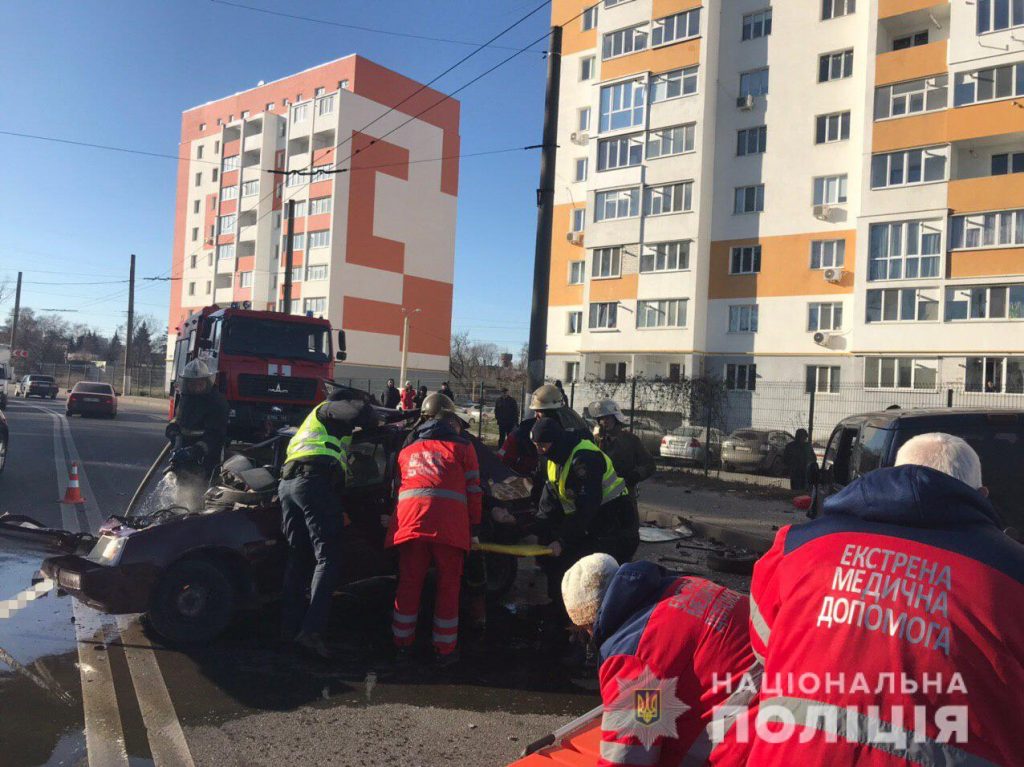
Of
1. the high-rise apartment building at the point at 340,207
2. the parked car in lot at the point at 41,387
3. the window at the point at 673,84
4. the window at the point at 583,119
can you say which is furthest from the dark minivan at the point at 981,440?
the parked car in lot at the point at 41,387

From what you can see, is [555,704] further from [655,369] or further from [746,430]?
[655,369]

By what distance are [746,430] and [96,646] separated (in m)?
16.7

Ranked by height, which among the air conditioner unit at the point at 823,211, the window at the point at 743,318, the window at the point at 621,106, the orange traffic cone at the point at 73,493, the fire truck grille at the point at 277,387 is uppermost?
the window at the point at 621,106

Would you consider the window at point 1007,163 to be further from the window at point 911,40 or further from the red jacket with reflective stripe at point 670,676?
the red jacket with reflective stripe at point 670,676

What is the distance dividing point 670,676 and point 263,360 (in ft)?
44.8

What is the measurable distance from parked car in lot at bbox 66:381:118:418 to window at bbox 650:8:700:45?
91.6 ft

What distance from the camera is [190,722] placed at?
420 cm

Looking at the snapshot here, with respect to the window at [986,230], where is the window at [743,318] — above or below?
below

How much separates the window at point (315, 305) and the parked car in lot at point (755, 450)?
40.8 m

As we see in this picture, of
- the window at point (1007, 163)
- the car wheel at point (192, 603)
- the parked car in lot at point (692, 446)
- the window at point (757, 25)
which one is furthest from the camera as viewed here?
the window at point (757, 25)

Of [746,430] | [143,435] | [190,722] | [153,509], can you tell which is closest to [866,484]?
[190,722]

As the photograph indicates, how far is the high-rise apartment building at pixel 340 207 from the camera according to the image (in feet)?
184

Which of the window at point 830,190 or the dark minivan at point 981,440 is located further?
the window at point 830,190

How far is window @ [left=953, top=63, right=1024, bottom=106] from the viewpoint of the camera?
28.6m
